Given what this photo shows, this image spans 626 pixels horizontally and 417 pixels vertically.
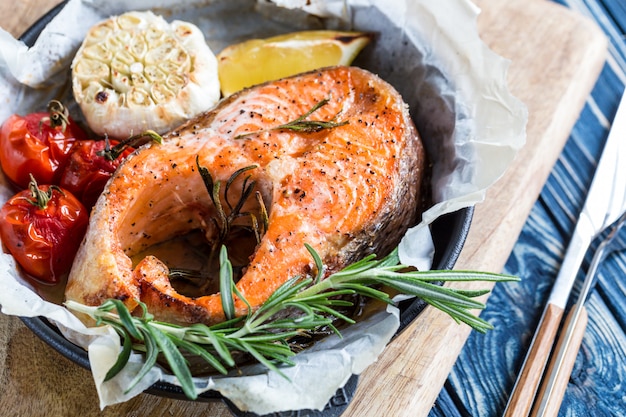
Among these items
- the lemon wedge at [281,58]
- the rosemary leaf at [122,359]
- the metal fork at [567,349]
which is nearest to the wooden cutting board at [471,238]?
the metal fork at [567,349]

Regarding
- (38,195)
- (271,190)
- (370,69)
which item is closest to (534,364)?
(271,190)

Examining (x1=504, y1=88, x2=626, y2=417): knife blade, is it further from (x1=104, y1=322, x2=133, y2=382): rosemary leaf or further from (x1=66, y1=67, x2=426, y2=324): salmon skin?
(x1=104, y1=322, x2=133, y2=382): rosemary leaf

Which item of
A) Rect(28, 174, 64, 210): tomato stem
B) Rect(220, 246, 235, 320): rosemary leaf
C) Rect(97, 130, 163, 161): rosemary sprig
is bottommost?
Rect(28, 174, 64, 210): tomato stem

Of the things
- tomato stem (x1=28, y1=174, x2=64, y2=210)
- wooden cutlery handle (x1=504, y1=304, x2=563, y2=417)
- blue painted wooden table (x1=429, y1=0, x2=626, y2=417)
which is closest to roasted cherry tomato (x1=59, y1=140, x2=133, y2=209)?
tomato stem (x1=28, y1=174, x2=64, y2=210)

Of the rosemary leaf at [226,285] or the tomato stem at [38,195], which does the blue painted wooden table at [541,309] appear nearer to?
the rosemary leaf at [226,285]

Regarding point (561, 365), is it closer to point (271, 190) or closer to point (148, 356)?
point (271, 190)

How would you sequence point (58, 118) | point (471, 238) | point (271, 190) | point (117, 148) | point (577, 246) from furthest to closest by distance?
1. point (577, 246)
2. point (471, 238)
3. point (58, 118)
4. point (117, 148)
5. point (271, 190)
